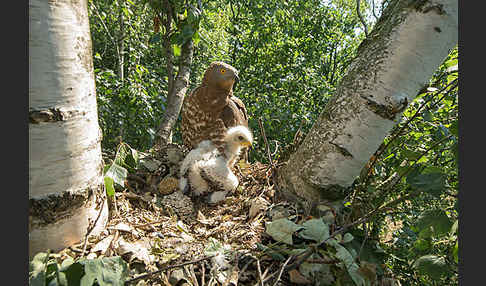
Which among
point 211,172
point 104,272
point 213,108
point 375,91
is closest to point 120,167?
point 211,172

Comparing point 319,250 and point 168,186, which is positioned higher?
point 319,250

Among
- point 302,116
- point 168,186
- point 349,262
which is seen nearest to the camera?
point 349,262

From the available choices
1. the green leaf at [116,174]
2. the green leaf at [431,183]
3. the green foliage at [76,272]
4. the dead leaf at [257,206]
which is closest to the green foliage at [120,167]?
the green leaf at [116,174]

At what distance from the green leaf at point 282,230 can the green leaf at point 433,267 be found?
473mm

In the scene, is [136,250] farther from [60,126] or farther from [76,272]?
[60,126]

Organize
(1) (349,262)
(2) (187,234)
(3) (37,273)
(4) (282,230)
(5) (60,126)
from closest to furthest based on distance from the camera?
(3) (37,273)
(5) (60,126)
(1) (349,262)
(4) (282,230)
(2) (187,234)

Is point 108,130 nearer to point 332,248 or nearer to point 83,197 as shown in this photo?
point 83,197

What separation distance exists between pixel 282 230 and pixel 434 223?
0.56 metres

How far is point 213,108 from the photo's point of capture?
6.68 feet

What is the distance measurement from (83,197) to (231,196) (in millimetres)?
968

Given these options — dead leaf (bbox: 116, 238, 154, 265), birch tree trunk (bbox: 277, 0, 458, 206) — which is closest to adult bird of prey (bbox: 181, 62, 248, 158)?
birch tree trunk (bbox: 277, 0, 458, 206)

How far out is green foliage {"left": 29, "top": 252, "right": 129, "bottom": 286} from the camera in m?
0.79

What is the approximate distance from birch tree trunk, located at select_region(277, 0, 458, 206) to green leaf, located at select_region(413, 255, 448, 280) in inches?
17.1

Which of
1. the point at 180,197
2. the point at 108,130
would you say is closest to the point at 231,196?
the point at 180,197
